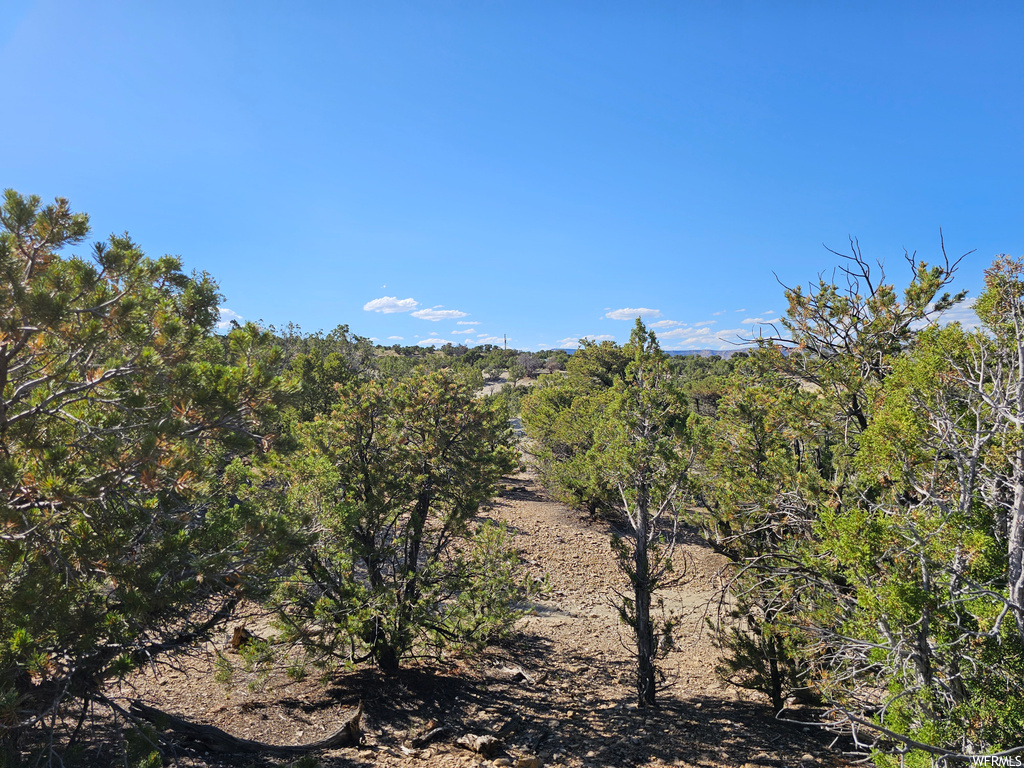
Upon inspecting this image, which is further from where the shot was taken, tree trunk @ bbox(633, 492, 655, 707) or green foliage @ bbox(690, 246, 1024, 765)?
tree trunk @ bbox(633, 492, 655, 707)

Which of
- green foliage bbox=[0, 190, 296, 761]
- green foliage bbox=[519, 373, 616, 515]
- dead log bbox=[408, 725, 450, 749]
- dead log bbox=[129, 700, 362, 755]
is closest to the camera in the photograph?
green foliage bbox=[0, 190, 296, 761]

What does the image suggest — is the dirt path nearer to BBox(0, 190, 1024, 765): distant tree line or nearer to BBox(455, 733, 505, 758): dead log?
BBox(455, 733, 505, 758): dead log

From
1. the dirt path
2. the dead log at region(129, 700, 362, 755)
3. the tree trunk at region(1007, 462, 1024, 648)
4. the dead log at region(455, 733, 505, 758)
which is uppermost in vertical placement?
the tree trunk at region(1007, 462, 1024, 648)

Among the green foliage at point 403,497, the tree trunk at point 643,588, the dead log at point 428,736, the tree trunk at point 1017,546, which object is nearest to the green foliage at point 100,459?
the green foliage at point 403,497

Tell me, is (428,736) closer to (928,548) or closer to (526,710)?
(526,710)

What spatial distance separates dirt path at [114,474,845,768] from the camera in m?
6.83

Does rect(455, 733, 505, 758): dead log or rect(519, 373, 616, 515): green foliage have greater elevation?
rect(519, 373, 616, 515): green foliage

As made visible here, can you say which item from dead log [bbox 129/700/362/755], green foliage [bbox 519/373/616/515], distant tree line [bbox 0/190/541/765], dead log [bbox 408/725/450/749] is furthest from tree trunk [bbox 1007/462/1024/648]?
green foliage [bbox 519/373/616/515]

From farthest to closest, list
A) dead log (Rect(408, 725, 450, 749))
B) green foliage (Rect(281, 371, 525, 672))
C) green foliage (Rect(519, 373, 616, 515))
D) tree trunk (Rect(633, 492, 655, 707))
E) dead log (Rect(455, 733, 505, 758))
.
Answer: green foliage (Rect(519, 373, 616, 515))
tree trunk (Rect(633, 492, 655, 707))
green foliage (Rect(281, 371, 525, 672))
dead log (Rect(408, 725, 450, 749))
dead log (Rect(455, 733, 505, 758))

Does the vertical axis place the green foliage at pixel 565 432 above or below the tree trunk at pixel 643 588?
above

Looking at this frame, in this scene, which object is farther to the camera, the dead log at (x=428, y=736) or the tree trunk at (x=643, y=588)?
the tree trunk at (x=643, y=588)

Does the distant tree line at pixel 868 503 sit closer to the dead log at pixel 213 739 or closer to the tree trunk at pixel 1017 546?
the tree trunk at pixel 1017 546

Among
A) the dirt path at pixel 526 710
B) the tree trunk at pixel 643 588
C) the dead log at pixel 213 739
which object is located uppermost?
the tree trunk at pixel 643 588

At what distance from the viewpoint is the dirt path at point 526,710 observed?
683cm
